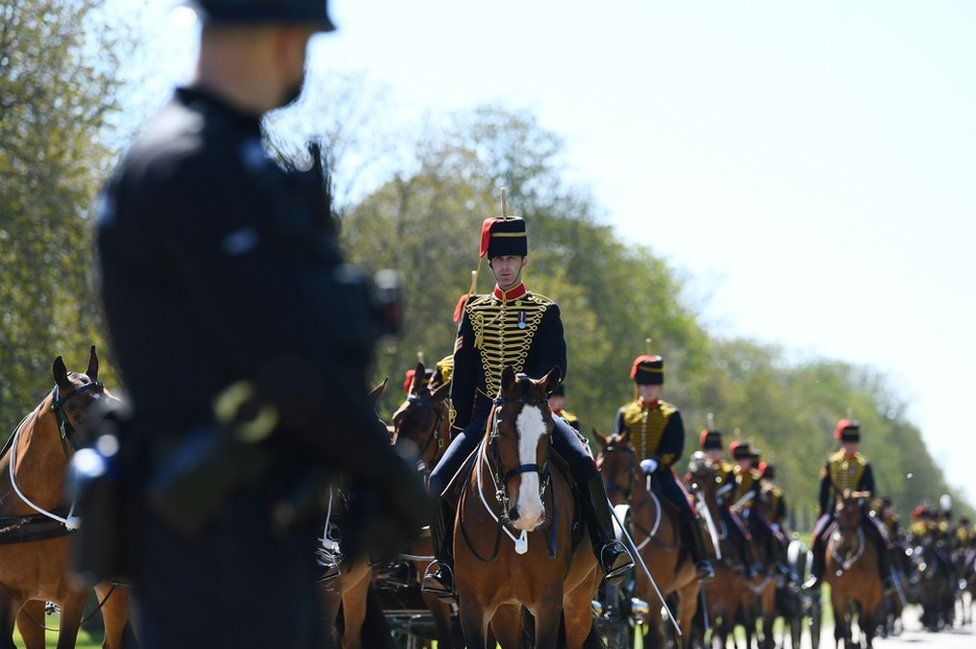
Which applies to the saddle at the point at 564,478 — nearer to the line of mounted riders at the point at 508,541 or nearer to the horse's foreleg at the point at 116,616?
the line of mounted riders at the point at 508,541

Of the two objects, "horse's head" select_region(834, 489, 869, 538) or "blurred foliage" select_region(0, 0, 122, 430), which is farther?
"blurred foliage" select_region(0, 0, 122, 430)

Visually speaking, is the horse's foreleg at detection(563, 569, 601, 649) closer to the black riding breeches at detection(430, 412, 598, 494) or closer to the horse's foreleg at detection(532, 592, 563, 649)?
the horse's foreleg at detection(532, 592, 563, 649)

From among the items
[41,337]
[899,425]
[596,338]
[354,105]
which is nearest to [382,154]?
[354,105]

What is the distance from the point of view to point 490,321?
10.9m

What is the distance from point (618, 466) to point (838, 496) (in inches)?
321

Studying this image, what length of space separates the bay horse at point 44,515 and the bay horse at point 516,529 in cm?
214

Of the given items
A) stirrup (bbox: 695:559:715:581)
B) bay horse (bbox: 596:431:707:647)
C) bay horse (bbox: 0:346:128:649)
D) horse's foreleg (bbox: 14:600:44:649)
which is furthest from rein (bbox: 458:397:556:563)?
stirrup (bbox: 695:559:715:581)

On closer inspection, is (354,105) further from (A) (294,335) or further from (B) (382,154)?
(A) (294,335)

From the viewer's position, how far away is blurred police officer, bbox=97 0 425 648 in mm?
3172

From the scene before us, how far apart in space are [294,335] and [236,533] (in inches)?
15.8

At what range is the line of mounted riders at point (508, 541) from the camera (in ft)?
33.0

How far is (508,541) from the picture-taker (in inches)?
403

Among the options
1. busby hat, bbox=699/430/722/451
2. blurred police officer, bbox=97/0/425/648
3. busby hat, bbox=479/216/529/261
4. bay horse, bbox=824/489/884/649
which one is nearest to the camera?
blurred police officer, bbox=97/0/425/648

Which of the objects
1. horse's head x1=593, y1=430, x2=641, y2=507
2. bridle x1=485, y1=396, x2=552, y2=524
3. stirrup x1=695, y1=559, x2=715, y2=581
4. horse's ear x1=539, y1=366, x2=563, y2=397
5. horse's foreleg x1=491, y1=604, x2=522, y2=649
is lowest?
stirrup x1=695, y1=559, x2=715, y2=581
